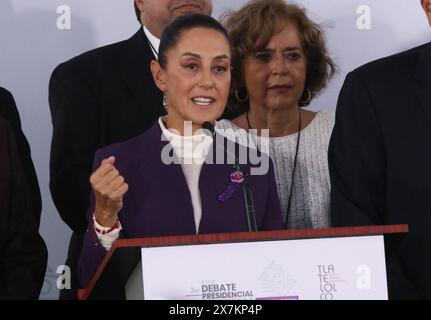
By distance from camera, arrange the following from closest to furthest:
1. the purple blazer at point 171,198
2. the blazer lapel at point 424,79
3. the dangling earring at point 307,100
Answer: the purple blazer at point 171,198 → the blazer lapel at point 424,79 → the dangling earring at point 307,100

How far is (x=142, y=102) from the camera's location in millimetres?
3801

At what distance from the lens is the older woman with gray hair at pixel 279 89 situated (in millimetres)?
3859

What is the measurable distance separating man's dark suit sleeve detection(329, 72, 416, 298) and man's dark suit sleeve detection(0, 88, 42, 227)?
47.2 inches

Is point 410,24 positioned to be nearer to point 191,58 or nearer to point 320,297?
point 191,58

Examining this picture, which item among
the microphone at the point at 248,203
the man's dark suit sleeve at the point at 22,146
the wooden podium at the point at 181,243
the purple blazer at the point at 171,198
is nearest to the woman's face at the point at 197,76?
the purple blazer at the point at 171,198

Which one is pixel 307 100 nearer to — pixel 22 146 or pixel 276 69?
pixel 276 69

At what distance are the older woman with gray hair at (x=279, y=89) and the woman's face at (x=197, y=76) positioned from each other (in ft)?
1.38

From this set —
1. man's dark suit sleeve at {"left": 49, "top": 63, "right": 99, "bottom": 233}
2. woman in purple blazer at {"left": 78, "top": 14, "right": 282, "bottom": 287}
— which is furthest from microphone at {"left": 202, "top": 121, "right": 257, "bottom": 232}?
man's dark suit sleeve at {"left": 49, "top": 63, "right": 99, "bottom": 233}

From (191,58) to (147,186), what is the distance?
0.50m

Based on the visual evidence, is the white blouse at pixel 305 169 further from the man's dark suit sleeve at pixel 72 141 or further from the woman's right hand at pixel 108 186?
the woman's right hand at pixel 108 186

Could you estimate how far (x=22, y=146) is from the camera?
12.4 ft

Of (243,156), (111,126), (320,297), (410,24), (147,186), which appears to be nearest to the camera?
(320,297)

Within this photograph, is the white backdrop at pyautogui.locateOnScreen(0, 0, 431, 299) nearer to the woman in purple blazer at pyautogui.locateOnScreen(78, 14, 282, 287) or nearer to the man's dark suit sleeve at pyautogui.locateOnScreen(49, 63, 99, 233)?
the man's dark suit sleeve at pyautogui.locateOnScreen(49, 63, 99, 233)
